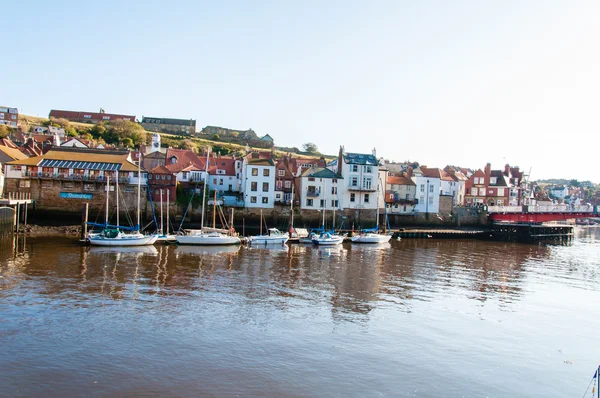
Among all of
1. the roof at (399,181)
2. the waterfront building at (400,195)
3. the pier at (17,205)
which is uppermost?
the roof at (399,181)

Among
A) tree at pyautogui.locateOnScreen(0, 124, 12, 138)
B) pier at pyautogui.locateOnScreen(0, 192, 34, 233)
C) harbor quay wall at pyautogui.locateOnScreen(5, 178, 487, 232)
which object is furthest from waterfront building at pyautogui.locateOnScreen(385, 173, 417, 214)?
tree at pyautogui.locateOnScreen(0, 124, 12, 138)

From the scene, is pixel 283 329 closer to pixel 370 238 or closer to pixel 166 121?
pixel 370 238

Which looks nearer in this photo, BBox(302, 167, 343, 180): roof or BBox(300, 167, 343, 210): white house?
BBox(300, 167, 343, 210): white house

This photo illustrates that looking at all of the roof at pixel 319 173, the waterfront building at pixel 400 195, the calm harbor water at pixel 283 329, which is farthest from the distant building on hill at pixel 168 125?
the calm harbor water at pixel 283 329

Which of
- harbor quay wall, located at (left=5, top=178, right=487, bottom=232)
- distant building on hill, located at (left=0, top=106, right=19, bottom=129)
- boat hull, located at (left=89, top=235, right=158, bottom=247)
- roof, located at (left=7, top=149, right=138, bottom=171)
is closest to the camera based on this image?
boat hull, located at (left=89, top=235, right=158, bottom=247)

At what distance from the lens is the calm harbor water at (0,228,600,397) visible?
17.0 metres

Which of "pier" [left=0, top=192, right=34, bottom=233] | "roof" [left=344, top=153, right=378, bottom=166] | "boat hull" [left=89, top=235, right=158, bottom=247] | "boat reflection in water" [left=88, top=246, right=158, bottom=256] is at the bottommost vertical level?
"boat reflection in water" [left=88, top=246, right=158, bottom=256]

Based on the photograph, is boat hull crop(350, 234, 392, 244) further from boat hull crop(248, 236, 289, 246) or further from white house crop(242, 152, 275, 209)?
white house crop(242, 152, 275, 209)

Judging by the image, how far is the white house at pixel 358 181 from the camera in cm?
7319

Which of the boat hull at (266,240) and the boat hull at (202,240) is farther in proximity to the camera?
the boat hull at (266,240)

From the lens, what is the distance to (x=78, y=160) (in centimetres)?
6494

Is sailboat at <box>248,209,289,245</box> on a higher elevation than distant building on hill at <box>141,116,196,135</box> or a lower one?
lower

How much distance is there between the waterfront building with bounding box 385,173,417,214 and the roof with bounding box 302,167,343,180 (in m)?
11.1

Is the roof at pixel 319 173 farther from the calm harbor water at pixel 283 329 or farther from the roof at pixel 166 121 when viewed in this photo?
the roof at pixel 166 121
